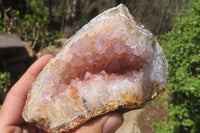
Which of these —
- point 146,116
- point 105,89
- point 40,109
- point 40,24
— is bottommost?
point 146,116

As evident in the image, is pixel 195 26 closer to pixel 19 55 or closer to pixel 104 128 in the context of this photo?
pixel 104 128

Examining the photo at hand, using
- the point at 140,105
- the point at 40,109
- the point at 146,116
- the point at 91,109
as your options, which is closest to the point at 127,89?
the point at 140,105

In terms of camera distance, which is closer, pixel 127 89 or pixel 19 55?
pixel 127 89

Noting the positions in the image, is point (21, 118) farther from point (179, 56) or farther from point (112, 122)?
point (179, 56)

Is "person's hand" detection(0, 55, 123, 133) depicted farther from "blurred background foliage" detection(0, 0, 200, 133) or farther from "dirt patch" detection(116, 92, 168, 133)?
"dirt patch" detection(116, 92, 168, 133)

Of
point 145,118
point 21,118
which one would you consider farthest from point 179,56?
point 21,118

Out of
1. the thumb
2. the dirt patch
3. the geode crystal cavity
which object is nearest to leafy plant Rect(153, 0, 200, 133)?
the dirt patch
